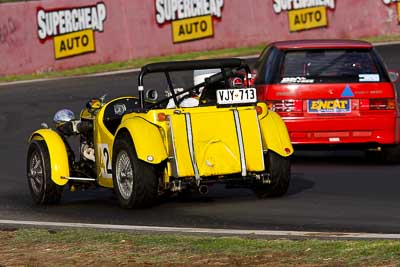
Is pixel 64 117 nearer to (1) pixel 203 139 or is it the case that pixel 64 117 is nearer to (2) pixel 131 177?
(2) pixel 131 177

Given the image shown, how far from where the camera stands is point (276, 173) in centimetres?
1180

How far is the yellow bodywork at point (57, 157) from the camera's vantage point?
40.3ft

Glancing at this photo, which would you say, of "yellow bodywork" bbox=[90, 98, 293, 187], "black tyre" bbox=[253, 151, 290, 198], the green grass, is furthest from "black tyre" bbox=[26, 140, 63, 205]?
the green grass

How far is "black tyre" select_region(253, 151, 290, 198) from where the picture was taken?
11.8 metres

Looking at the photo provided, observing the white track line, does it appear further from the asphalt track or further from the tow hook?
the tow hook

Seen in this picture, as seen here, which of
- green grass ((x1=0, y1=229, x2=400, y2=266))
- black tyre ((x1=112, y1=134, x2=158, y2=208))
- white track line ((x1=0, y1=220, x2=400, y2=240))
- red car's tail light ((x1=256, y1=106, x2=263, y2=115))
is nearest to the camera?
green grass ((x1=0, y1=229, x2=400, y2=266))

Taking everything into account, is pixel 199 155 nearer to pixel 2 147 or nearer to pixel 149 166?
pixel 149 166

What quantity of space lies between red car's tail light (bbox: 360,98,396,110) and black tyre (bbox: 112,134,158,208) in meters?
3.98

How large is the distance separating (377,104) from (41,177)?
4319mm

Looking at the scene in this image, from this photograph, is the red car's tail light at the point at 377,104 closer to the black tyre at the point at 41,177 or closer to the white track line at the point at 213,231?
the black tyre at the point at 41,177

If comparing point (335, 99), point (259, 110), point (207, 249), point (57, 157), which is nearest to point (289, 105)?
point (335, 99)

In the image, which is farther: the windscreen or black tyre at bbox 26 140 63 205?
the windscreen

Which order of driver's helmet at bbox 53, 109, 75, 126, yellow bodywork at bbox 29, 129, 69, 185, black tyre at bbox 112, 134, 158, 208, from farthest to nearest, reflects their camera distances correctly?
1. driver's helmet at bbox 53, 109, 75, 126
2. yellow bodywork at bbox 29, 129, 69, 185
3. black tyre at bbox 112, 134, 158, 208

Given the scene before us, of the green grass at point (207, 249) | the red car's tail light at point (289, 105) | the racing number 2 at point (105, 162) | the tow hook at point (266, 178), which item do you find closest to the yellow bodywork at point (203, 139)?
the tow hook at point (266, 178)
